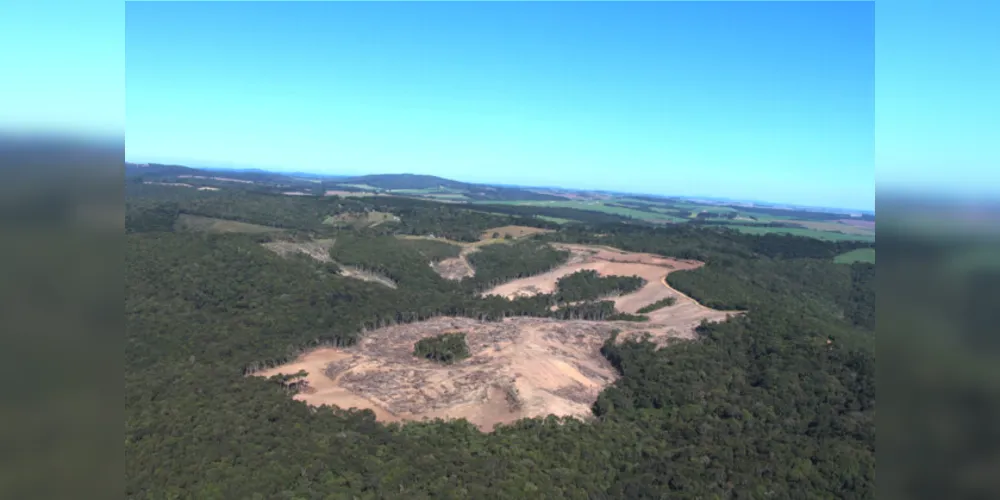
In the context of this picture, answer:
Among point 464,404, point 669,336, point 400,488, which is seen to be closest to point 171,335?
point 464,404

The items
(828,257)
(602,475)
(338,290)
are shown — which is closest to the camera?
(602,475)

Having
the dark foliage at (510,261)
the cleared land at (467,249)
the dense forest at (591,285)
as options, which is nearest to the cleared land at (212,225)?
the cleared land at (467,249)

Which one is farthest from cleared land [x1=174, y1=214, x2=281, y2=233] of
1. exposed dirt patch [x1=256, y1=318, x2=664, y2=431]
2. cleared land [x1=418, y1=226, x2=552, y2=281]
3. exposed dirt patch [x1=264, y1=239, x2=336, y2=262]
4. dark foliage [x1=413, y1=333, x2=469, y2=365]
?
dark foliage [x1=413, y1=333, x2=469, y2=365]

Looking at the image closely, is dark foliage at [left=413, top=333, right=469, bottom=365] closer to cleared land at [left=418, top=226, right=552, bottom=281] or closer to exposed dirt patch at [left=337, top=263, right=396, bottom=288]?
exposed dirt patch at [left=337, top=263, right=396, bottom=288]

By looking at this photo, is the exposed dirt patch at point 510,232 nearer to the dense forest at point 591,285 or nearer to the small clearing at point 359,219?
the small clearing at point 359,219
